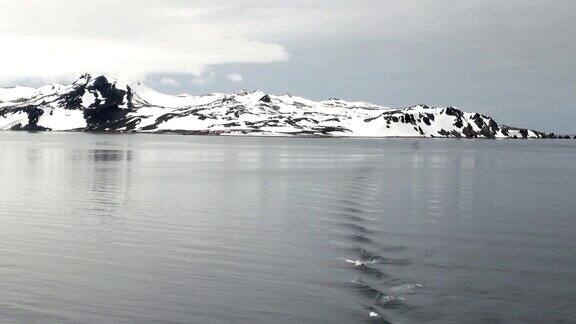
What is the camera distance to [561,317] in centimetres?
1866

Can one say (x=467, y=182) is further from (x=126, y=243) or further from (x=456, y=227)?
(x=126, y=243)

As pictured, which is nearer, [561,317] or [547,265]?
[561,317]

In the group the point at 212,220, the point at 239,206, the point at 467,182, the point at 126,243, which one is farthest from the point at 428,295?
the point at 467,182

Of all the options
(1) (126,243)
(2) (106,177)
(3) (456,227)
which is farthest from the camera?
(2) (106,177)

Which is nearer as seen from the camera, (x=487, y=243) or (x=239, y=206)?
(x=487, y=243)

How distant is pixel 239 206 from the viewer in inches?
1734

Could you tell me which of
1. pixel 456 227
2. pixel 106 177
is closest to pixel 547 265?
pixel 456 227

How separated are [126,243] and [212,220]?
8333mm

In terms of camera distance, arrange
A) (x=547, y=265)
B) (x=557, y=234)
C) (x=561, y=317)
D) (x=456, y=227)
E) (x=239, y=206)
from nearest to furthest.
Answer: (x=561, y=317) < (x=547, y=265) < (x=557, y=234) < (x=456, y=227) < (x=239, y=206)

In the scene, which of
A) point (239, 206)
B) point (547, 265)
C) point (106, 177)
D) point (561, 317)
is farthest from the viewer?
point (106, 177)

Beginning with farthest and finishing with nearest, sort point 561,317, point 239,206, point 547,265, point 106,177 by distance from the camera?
point 106,177 → point 239,206 → point 547,265 → point 561,317

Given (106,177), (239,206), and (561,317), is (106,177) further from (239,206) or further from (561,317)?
(561,317)

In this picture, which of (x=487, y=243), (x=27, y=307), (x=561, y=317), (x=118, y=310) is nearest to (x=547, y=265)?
(x=487, y=243)

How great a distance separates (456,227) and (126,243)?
61.4 ft
